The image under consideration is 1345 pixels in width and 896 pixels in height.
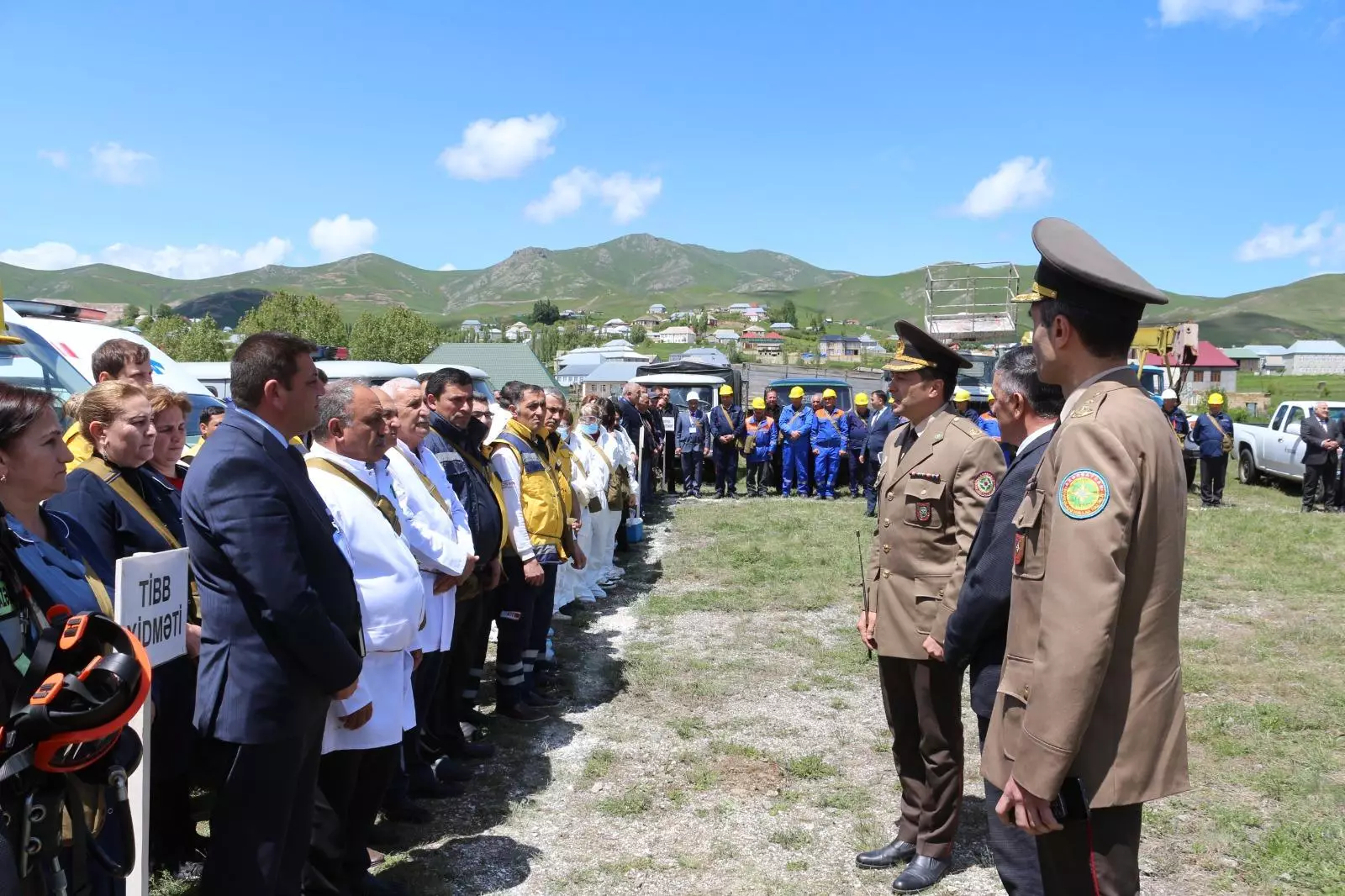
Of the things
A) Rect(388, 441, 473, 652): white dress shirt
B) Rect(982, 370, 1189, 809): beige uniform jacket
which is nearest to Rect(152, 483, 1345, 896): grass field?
Rect(388, 441, 473, 652): white dress shirt

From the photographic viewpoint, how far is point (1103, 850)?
2.08 meters

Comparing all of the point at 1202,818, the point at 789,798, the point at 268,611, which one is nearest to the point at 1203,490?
the point at 1202,818

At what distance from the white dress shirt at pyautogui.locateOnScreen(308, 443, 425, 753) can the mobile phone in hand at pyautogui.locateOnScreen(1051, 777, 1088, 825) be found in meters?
2.35

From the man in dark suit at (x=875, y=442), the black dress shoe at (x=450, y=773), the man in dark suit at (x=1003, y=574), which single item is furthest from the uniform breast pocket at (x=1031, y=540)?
the man in dark suit at (x=875, y=442)

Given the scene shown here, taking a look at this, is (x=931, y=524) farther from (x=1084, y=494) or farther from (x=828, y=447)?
(x=828, y=447)

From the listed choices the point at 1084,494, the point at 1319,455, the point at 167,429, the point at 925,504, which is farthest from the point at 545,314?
the point at 1084,494

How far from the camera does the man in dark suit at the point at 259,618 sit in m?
2.71

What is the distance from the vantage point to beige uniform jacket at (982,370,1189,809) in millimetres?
1950

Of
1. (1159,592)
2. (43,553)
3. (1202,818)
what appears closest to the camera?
(1159,592)

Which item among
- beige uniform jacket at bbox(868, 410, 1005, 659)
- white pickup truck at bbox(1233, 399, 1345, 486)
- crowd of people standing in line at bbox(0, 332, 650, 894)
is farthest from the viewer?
white pickup truck at bbox(1233, 399, 1345, 486)

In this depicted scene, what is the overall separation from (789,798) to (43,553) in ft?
11.9

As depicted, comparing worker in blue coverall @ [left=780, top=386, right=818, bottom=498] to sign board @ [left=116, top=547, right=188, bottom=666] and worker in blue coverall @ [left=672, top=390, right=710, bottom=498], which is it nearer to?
worker in blue coverall @ [left=672, top=390, right=710, bottom=498]

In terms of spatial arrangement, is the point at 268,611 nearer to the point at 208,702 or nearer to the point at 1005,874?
the point at 208,702

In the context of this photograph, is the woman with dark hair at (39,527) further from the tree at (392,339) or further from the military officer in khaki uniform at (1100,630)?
the tree at (392,339)
